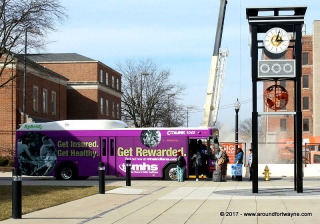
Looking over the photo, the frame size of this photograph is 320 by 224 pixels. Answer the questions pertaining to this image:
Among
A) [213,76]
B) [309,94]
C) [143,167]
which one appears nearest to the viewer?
[143,167]

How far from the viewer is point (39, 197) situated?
2020 cm

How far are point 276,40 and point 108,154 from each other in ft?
44.2

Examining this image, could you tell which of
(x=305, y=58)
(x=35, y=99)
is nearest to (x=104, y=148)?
(x=35, y=99)

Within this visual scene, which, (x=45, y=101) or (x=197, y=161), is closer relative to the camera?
(x=197, y=161)

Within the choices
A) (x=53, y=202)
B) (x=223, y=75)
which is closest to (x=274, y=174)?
(x=223, y=75)

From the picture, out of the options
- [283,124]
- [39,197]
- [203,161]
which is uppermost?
[283,124]

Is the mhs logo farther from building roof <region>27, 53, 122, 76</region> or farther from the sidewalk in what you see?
building roof <region>27, 53, 122, 76</region>

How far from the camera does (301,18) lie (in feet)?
Answer: 68.7

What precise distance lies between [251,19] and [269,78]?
2079 mm

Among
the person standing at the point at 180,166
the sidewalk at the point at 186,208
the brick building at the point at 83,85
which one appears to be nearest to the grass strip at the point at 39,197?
the sidewalk at the point at 186,208

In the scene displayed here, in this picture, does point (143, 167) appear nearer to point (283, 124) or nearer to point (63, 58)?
point (63, 58)

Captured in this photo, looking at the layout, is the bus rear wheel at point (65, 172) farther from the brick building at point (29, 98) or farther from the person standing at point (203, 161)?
the brick building at point (29, 98)

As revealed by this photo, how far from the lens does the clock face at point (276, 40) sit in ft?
69.5

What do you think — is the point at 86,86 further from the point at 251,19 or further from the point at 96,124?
the point at 251,19
